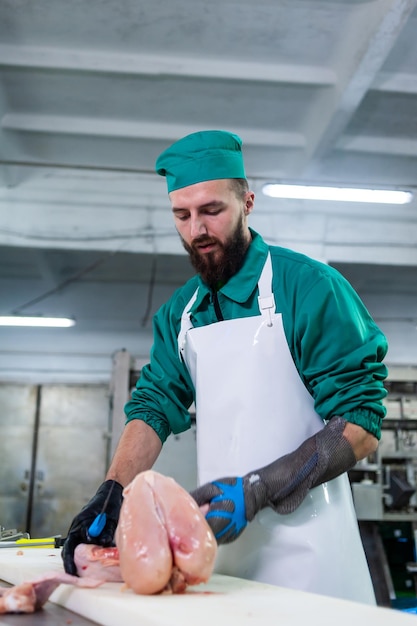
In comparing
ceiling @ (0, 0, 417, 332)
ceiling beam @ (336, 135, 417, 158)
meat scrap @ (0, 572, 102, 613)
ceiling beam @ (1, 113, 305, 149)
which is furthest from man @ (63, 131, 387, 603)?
ceiling beam @ (336, 135, 417, 158)

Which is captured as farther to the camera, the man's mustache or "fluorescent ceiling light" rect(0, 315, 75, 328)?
"fluorescent ceiling light" rect(0, 315, 75, 328)

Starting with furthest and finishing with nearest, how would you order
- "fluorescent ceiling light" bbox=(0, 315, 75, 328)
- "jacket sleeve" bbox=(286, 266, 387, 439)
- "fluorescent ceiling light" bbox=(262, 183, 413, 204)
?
"fluorescent ceiling light" bbox=(0, 315, 75, 328) → "fluorescent ceiling light" bbox=(262, 183, 413, 204) → "jacket sleeve" bbox=(286, 266, 387, 439)

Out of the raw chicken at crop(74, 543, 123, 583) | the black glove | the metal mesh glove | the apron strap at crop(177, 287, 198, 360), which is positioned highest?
the apron strap at crop(177, 287, 198, 360)

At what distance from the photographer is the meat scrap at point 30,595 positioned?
4.52 ft

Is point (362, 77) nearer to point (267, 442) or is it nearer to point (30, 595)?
point (267, 442)

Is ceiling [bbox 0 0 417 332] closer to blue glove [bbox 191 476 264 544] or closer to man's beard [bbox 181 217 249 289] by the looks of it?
man's beard [bbox 181 217 249 289]

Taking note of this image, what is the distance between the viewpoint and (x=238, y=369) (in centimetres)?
206

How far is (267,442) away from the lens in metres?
1.97

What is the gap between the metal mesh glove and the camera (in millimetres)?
1622

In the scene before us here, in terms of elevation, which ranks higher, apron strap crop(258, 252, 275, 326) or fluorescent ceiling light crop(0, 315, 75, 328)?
fluorescent ceiling light crop(0, 315, 75, 328)

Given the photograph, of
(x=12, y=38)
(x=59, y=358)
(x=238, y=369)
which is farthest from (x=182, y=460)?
(x=59, y=358)

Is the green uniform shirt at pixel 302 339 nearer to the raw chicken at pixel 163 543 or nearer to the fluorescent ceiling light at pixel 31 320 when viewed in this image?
the raw chicken at pixel 163 543

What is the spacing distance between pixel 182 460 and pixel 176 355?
4.20 m

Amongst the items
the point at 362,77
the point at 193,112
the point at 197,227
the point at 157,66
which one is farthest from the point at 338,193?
the point at 197,227
